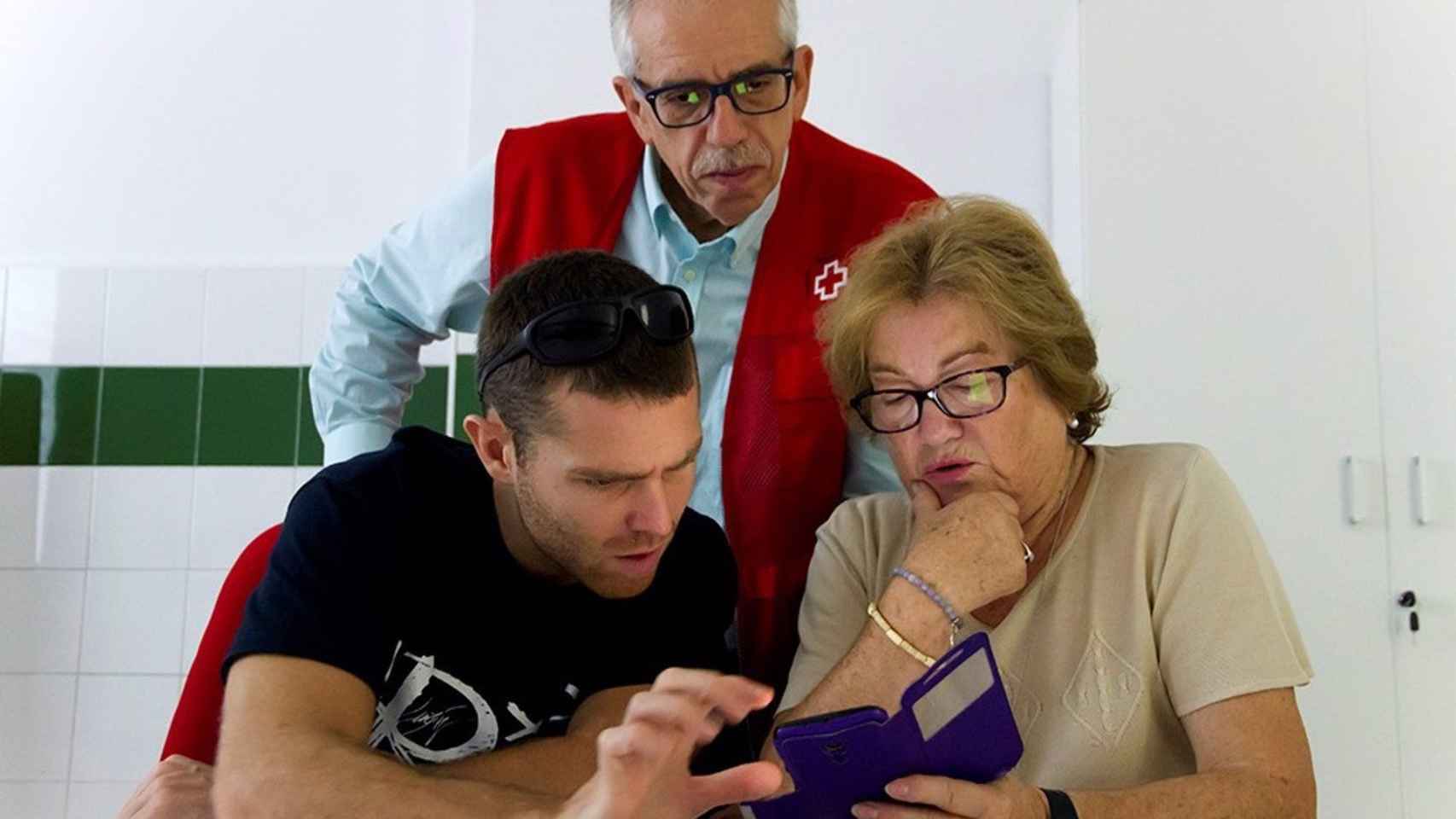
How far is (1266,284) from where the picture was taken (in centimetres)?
248

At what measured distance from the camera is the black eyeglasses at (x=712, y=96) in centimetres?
155

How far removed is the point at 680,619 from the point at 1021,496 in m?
0.39

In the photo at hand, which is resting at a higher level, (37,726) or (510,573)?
(510,573)

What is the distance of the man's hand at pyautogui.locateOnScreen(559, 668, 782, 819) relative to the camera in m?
0.87

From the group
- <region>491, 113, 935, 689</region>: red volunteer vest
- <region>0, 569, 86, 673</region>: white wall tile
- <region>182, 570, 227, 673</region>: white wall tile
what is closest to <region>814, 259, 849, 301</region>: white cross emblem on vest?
<region>491, 113, 935, 689</region>: red volunteer vest

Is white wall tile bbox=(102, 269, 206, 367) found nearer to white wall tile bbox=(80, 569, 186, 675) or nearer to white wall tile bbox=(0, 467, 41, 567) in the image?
white wall tile bbox=(0, 467, 41, 567)

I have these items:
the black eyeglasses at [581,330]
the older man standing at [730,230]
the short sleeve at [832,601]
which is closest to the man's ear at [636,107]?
the older man standing at [730,230]

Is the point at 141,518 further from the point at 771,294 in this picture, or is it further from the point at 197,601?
the point at 771,294

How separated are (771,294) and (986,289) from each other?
15.2 inches

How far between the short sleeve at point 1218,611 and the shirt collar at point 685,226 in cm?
65

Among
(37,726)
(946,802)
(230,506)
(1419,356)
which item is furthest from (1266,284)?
(37,726)

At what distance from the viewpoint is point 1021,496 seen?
143 centimetres

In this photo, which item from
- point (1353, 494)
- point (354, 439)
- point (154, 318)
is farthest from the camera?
point (154, 318)

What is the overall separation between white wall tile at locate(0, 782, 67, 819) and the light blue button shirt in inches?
57.9
